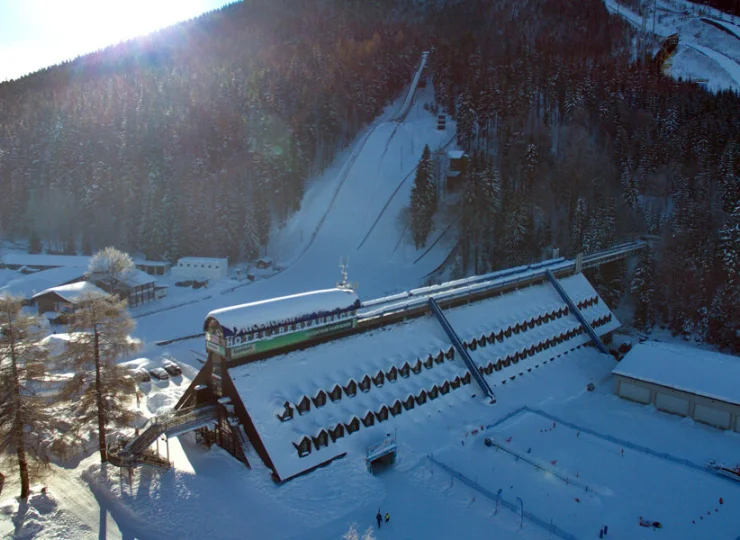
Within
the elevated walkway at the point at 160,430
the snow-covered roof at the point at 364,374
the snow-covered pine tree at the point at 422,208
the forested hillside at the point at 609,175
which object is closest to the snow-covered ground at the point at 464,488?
the elevated walkway at the point at 160,430

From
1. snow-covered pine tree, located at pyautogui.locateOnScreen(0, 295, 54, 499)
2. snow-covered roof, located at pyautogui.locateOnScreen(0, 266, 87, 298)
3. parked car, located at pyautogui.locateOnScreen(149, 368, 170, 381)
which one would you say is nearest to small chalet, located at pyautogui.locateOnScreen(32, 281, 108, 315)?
snow-covered roof, located at pyautogui.locateOnScreen(0, 266, 87, 298)

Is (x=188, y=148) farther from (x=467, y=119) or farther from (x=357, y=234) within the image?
(x=467, y=119)

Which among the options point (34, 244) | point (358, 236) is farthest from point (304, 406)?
point (34, 244)

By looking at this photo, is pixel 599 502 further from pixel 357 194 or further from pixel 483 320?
pixel 357 194

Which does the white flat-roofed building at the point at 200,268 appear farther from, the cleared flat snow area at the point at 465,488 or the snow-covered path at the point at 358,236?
the cleared flat snow area at the point at 465,488

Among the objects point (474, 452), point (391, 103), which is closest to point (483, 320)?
point (474, 452)

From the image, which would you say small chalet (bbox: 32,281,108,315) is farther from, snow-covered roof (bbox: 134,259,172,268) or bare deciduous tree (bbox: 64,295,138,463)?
bare deciduous tree (bbox: 64,295,138,463)
